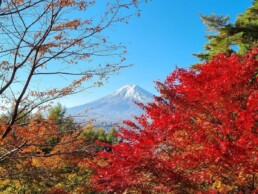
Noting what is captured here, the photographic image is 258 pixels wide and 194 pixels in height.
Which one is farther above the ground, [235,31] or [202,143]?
[235,31]

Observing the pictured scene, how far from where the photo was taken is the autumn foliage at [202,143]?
30.0ft

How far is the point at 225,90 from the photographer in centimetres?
1122

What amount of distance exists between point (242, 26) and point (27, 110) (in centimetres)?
1528

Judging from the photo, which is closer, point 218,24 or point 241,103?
point 241,103

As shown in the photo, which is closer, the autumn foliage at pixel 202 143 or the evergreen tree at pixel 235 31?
the autumn foliage at pixel 202 143

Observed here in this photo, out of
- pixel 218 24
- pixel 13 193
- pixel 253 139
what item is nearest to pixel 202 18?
pixel 218 24

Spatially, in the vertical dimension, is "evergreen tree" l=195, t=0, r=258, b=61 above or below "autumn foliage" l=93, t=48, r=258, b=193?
above

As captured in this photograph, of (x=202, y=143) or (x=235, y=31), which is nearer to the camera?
(x=202, y=143)

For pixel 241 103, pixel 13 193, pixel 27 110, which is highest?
pixel 241 103

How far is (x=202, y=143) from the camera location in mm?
10188

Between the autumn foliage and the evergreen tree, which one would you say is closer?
the autumn foliage

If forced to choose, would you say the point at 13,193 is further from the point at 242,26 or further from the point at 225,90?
the point at 242,26

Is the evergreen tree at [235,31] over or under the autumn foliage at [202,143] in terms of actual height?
over

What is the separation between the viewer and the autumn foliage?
9.15 metres
